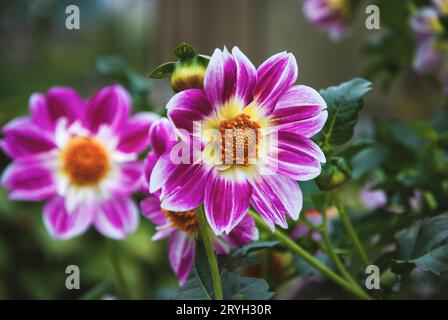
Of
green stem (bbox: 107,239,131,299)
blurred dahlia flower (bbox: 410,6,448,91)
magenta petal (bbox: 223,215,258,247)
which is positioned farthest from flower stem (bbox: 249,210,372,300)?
blurred dahlia flower (bbox: 410,6,448,91)

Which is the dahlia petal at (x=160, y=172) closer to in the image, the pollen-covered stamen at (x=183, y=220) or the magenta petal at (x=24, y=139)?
the pollen-covered stamen at (x=183, y=220)

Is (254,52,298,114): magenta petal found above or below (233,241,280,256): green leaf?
above

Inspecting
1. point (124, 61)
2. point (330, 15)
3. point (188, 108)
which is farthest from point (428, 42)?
point (188, 108)

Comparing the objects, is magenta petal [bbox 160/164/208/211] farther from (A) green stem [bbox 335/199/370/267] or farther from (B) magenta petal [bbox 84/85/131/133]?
(B) magenta petal [bbox 84/85/131/133]

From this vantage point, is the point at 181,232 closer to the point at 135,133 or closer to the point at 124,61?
the point at 135,133

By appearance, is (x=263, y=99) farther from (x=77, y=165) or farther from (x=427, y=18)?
(x=427, y=18)

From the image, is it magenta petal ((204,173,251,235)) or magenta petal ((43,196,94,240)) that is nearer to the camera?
magenta petal ((204,173,251,235))
